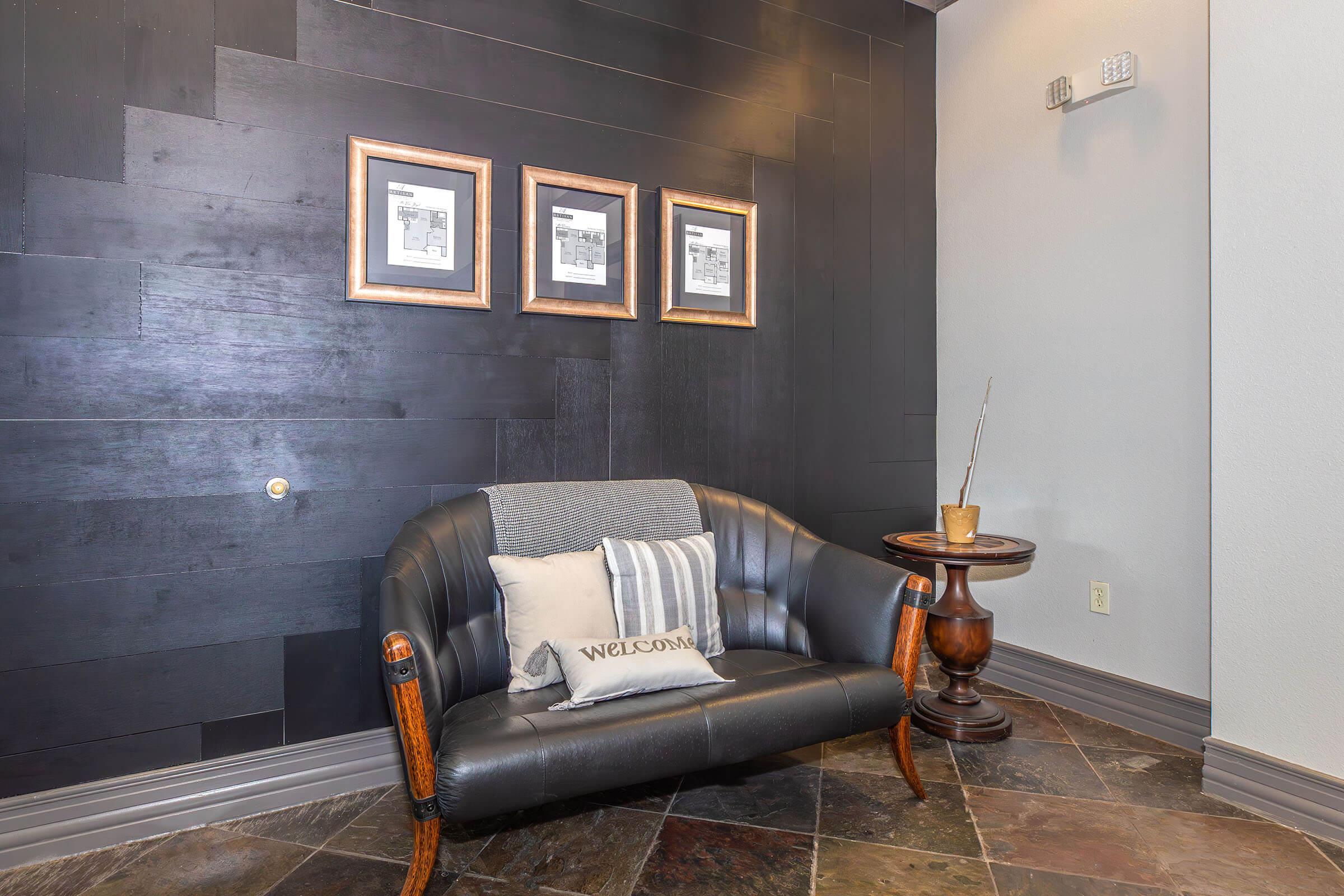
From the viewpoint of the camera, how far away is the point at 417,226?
243 cm

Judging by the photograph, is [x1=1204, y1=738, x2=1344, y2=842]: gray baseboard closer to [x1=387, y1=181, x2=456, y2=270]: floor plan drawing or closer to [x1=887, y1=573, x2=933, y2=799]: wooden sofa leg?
[x1=887, y1=573, x2=933, y2=799]: wooden sofa leg

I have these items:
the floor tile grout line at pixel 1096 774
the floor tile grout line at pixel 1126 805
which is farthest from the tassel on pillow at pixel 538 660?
the floor tile grout line at pixel 1096 774

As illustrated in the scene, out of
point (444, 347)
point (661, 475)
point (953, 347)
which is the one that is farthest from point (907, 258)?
point (444, 347)

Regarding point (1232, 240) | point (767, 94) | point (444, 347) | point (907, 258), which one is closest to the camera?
point (1232, 240)

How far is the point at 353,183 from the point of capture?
2340 mm

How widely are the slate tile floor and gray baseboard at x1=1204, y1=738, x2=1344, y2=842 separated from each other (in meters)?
0.05

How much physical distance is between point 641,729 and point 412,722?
0.52 meters

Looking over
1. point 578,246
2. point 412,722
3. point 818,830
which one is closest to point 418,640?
point 412,722

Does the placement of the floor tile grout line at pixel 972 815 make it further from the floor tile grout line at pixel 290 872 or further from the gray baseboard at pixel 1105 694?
the floor tile grout line at pixel 290 872

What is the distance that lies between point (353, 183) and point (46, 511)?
1.22 metres

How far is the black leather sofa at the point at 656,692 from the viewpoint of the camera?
1661 millimetres

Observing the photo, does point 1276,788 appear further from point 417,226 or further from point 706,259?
point 417,226

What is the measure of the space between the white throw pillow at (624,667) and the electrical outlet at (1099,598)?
1.70 metres

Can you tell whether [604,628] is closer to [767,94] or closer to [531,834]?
[531,834]
